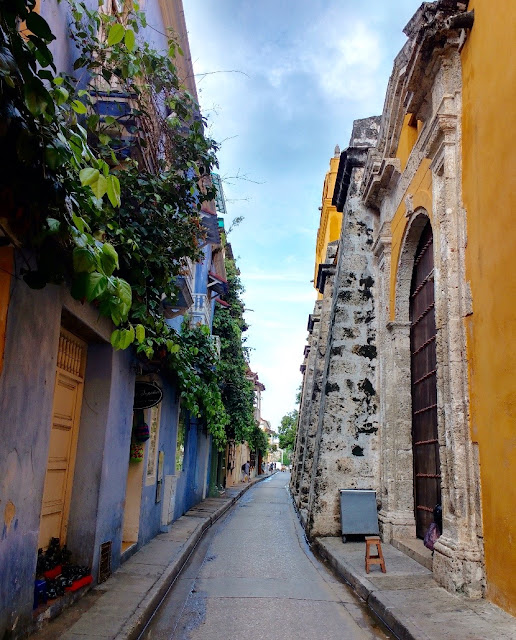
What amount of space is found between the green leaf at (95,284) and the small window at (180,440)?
33.2 feet

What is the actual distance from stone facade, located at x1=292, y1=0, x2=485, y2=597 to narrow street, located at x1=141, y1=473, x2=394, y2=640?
1127 mm

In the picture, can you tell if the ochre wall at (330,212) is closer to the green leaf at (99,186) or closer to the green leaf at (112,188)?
the green leaf at (112,188)

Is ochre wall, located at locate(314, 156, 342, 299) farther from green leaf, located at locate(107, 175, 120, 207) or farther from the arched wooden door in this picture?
green leaf, located at locate(107, 175, 120, 207)

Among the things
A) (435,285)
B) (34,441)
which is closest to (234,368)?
(435,285)

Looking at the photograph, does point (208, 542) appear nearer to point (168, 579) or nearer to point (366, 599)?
point (168, 579)

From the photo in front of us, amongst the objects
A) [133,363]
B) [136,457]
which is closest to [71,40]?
[133,363]

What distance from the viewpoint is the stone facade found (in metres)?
5.84

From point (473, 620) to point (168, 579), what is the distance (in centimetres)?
330

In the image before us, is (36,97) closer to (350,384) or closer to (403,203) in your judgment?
(403,203)

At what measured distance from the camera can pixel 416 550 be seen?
736cm

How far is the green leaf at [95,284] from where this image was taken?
280cm

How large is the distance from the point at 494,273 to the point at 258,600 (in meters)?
3.93

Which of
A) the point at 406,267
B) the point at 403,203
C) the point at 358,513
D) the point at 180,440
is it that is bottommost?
the point at 358,513

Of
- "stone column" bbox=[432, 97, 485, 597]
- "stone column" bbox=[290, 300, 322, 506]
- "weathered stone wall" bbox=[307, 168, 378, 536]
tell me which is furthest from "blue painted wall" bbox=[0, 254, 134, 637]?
"stone column" bbox=[290, 300, 322, 506]
